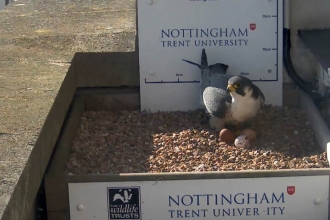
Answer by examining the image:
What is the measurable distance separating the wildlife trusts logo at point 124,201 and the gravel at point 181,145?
284mm

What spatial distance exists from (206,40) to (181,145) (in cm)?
74

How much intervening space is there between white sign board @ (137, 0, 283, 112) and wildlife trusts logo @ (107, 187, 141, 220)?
46.5 inches

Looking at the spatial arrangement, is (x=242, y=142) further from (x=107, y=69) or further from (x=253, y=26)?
(x=107, y=69)

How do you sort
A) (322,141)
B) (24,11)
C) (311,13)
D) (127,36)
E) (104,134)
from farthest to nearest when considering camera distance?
(24,11) → (127,36) → (311,13) → (104,134) → (322,141)

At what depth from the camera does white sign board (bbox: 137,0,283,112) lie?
13.4 ft

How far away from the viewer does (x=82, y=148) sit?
3.70 meters

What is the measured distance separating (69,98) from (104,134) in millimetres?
290

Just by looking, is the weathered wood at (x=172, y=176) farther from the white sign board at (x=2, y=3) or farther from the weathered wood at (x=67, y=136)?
the white sign board at (x=2, y=3)

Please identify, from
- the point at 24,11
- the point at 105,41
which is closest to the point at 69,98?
the point at 105,41

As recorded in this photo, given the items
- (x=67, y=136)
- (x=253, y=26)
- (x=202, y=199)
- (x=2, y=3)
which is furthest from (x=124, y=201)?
(x=2, y=3)

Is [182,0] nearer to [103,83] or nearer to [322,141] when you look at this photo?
[103,83]

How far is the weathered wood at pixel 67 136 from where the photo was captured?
3.28 meters

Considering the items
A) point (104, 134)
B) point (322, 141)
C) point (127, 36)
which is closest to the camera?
point (322, 141)

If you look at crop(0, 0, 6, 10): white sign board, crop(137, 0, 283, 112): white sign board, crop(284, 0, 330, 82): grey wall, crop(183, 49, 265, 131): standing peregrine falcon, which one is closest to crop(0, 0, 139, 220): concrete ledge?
crop(137, 0, 283, 112): white sign board
